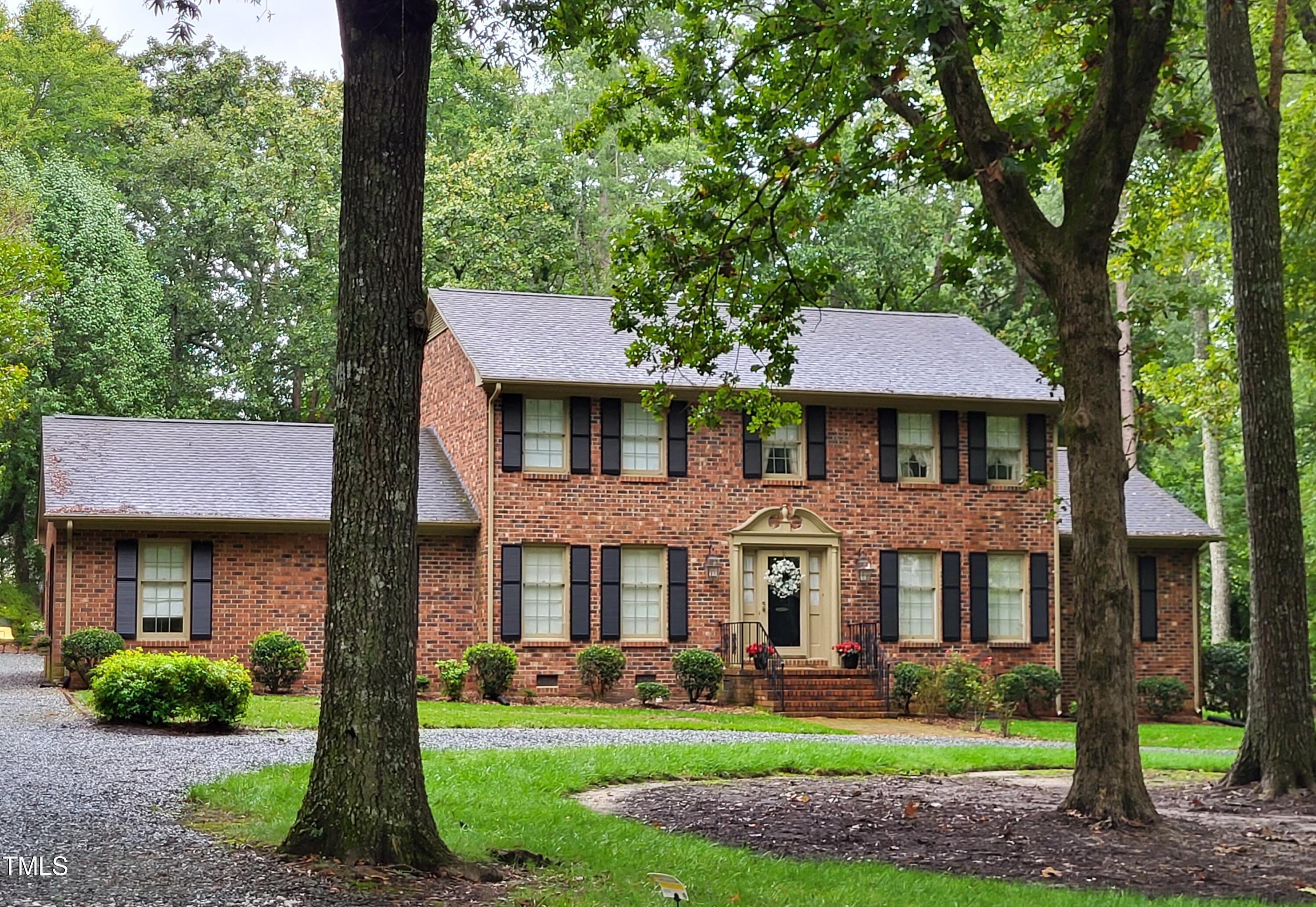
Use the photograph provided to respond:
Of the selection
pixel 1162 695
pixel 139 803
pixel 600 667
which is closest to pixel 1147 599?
pixel 1162 695

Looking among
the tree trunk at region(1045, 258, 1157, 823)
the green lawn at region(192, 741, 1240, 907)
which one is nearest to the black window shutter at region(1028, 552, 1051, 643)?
the green lawn at region(192, 741, 1240, 907)

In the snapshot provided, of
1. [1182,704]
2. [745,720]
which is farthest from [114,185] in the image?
[1182,704]

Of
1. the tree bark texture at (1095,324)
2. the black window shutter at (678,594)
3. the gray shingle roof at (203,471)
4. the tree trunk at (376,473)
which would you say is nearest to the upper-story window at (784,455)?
the black window shutter at (678,594)

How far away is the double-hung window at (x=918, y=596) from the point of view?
24297 millimetres

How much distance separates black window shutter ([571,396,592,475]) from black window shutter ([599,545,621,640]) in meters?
1.33

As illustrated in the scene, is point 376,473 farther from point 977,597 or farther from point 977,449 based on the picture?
point 977,449

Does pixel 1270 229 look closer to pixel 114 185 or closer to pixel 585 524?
pixel 585 524

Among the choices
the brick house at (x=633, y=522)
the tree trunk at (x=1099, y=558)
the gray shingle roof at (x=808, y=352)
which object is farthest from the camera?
the gray shingle roof at (x=808, y=352)

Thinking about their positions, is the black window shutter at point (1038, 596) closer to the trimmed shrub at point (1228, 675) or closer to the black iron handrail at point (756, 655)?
the trimmed shrub at point (1228, 675)

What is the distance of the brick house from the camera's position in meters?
22.2

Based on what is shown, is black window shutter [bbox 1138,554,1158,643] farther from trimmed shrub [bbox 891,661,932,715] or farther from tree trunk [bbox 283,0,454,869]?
tree trunk [bbox 283,0,454,869]

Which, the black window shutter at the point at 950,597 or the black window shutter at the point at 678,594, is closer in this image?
the black window shutter at the point at 678,594

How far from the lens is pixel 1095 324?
10.1m

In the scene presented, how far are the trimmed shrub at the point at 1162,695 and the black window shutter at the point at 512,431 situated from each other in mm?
10875
